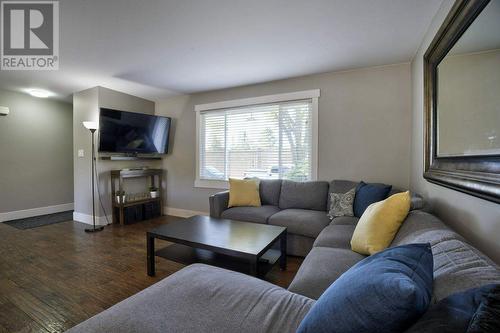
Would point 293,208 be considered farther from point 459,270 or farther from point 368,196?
point 459,270

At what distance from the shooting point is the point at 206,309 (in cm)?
95

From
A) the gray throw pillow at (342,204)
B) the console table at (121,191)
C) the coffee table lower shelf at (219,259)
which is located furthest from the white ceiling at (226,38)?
the coffee table lower shelf at (219,259)

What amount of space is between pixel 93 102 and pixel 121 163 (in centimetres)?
110

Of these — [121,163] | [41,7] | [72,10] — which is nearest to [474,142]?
[72,10]

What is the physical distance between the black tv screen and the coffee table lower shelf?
233 centimetres

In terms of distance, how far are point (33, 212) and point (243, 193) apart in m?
4.25

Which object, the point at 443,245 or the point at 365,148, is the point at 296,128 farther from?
the point at 443,245

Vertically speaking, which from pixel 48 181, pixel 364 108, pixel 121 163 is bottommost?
pixel 48 181

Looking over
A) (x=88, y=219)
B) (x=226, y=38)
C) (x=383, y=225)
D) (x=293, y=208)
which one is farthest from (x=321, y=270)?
(x=88, y=219)

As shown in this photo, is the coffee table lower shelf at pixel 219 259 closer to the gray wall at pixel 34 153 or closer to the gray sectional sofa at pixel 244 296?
the gray sectional sofa at pixel 244 296

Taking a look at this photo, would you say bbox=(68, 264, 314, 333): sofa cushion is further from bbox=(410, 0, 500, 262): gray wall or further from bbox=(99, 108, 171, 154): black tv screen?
bbox=(99, 108, 171, 154): black tv screen

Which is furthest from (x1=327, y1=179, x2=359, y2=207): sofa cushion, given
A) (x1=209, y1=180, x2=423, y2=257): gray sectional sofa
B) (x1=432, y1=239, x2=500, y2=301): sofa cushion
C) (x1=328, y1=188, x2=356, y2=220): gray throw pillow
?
(x1=432, y1=239, x2=500, y2=301): sofa cushion

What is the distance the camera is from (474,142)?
Result: 121 cm

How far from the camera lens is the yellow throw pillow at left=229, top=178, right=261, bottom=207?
3.15 meters
